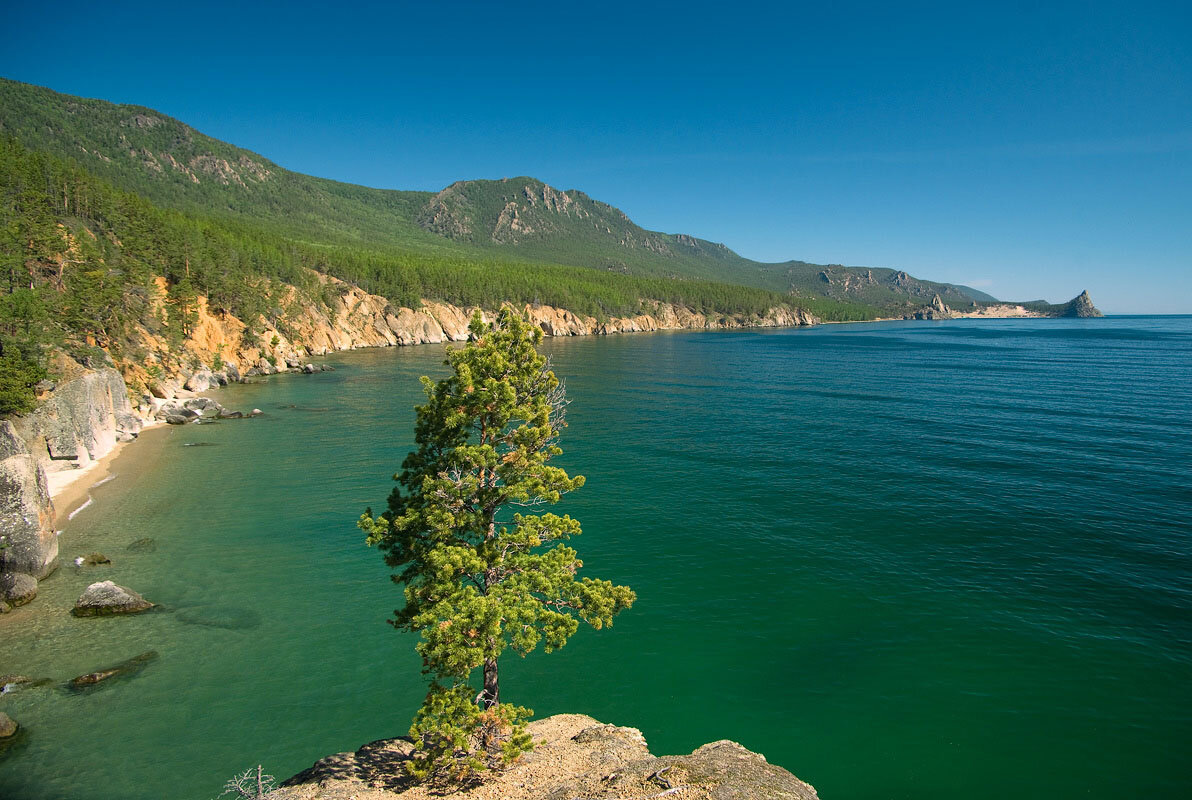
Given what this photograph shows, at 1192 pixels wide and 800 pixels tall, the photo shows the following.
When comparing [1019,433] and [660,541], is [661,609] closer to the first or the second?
[660,541]

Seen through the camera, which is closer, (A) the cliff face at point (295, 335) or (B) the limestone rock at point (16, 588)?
(B) the limestone rock at point (16, 588)

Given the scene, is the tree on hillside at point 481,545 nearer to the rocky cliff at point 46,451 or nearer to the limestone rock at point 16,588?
the limestone rock at point 16,588

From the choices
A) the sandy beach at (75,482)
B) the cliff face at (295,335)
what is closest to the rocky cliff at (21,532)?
the sandy beach at (75,482)

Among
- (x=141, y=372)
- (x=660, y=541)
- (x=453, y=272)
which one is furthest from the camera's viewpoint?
(x=453, y=272)

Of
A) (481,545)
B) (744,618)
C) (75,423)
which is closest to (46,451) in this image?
(75,423)

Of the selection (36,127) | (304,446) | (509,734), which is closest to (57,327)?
(304,446)

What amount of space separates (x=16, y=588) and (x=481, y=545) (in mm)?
24494

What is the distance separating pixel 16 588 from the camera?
24266 millimetres

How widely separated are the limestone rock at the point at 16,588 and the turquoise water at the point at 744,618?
104 cm

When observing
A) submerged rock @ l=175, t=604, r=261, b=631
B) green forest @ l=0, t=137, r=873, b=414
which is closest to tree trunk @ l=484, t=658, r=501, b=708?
submerged rock @ l=175, t=604, r=261, b=631

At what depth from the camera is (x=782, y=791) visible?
39.4 ft

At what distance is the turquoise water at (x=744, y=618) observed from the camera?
17359 mm

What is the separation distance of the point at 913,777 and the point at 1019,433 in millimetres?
44286

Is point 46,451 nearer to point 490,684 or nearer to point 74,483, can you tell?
point 74,483
